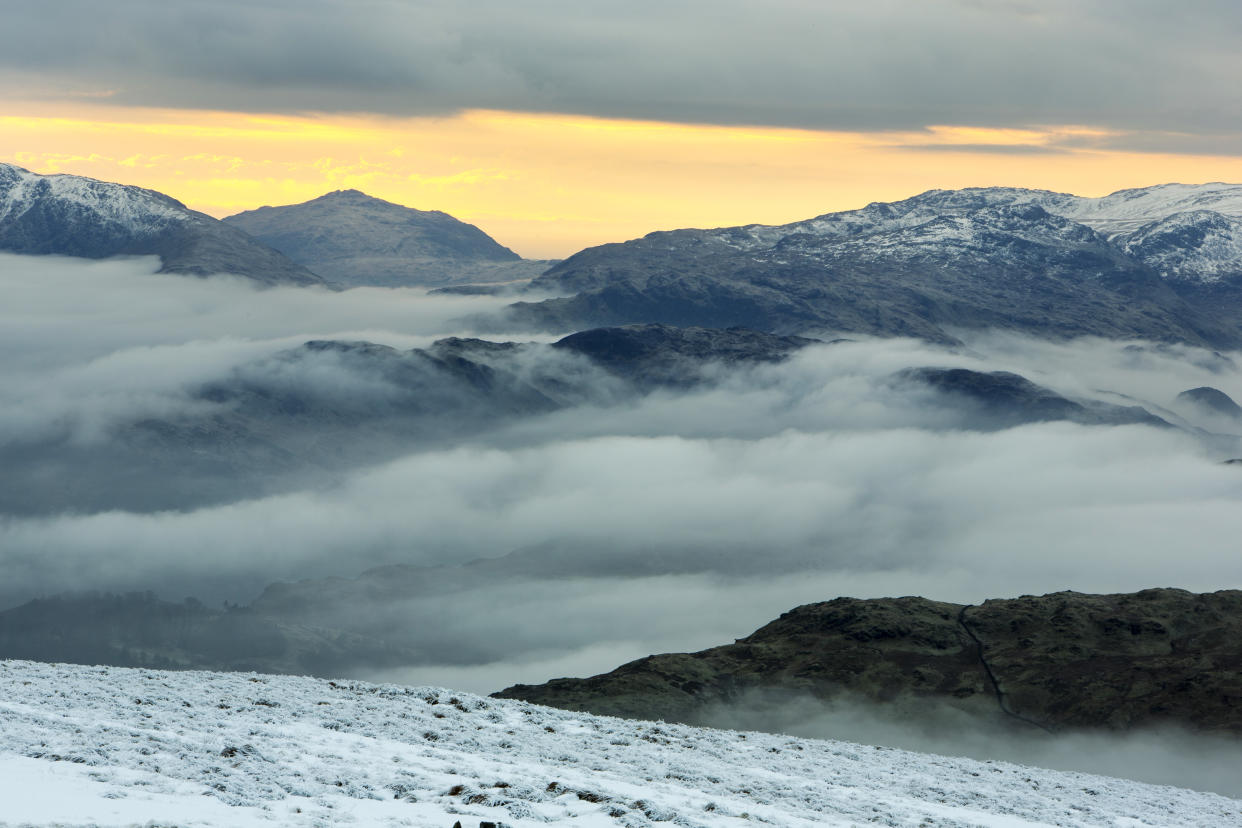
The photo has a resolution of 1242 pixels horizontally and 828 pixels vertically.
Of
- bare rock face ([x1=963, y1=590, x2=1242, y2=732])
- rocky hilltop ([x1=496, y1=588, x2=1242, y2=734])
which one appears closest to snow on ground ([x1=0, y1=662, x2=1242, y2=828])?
rocky hilltop ([x1=496, y1=588, x2=1242, y2=734])

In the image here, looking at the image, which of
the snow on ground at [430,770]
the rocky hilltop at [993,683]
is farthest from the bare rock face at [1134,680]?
the snow on ground at [430,770]

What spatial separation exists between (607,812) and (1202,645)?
179m

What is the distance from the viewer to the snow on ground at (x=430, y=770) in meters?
36.8

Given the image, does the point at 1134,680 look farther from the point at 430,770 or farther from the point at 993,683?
the point at 430,770

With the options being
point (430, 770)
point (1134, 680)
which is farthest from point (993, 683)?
point (430, 770)

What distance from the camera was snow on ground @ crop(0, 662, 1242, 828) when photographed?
3684 cm

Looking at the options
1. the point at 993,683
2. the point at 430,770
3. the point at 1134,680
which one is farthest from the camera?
the point at 993,683

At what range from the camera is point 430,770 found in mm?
43469

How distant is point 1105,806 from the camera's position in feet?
181

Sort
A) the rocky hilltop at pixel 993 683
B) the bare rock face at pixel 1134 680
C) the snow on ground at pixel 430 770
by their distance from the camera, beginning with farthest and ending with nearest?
1. the bare rock face at pixel 1134 680
2. the rocky hilltop at pixel 993 683
3. the snow on ground at pixel 430 770

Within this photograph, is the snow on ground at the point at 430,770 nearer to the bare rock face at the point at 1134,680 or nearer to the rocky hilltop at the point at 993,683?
the rocky hilltop at the point at 993,683

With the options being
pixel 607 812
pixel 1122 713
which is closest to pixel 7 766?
pixel 607 812

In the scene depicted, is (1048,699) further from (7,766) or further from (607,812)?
(7,766)

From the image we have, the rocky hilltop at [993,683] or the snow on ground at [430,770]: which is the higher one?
the snow on ground at [430,770]
